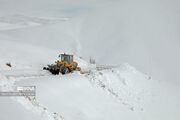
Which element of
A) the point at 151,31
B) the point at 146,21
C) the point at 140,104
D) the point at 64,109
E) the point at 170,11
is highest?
the point at 170,11

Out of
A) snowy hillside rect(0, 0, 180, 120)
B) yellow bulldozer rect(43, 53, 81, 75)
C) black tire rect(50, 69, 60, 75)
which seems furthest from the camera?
yellow bulldozer rect(43, 53, 81, 75)

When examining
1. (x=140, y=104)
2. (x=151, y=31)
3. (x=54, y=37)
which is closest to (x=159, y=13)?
(x=151, y=31)

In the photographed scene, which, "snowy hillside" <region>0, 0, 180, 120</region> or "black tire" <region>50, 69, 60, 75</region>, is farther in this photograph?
"black tire" <region>50, 69, 60, 75</region>

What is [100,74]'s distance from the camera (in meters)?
20.7

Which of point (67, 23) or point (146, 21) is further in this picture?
point (67, 23)

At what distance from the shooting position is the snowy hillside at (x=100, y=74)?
1185 centimetres

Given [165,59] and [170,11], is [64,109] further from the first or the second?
[170,11]

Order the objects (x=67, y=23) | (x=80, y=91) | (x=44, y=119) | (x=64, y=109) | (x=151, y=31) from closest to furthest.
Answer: (x=44, y=119) → (x=64, y=109) → (x=80, y=91) → (x=151, y=31) → (x=67, y=23)

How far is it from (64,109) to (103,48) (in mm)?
62112

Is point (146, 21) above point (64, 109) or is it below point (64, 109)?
above

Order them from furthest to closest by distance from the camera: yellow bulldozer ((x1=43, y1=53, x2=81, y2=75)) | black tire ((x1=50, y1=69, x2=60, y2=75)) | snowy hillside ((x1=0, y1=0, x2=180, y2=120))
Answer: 1. yellow bulldozer ((x1=43, y1=53, x2=81, y2=75))
2. black tire ((x1=50, y1=69, x2=60, y2=75))
3. snowy hillside ((x1=0, y1=0, x2=180, y2=120))

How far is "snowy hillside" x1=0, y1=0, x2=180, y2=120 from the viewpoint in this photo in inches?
467

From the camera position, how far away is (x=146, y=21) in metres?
98.5

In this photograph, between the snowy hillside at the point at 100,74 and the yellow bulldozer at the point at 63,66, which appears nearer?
the snowy hillside at the point at 100,74
